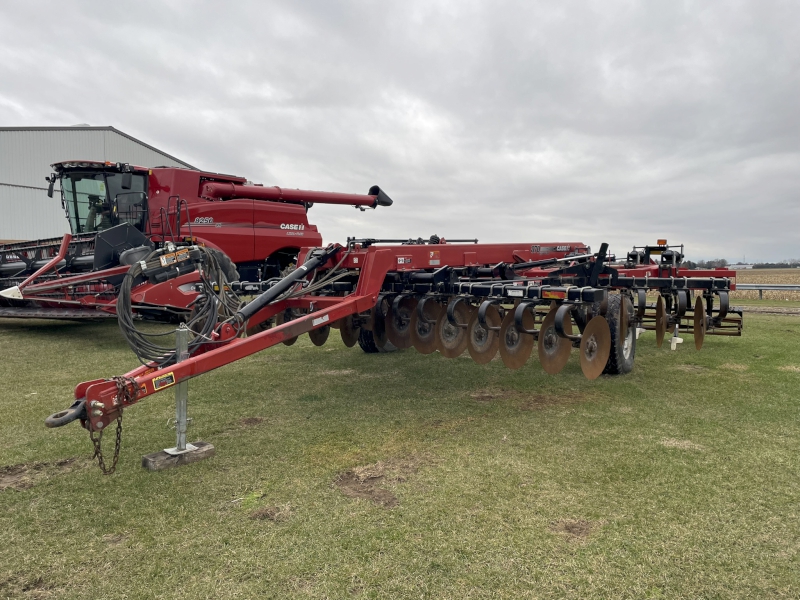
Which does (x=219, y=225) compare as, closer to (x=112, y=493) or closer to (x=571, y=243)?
(x=571, y=243)

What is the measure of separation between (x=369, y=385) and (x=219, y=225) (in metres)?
5.69

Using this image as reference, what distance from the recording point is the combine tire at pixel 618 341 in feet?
19.7

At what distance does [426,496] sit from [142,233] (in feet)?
24.9

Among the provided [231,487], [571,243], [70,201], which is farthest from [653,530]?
[70,201]

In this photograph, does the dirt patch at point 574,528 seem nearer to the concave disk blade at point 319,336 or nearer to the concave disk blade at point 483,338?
the concave disk blade at point 483,338

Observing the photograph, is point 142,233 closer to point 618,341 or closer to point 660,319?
point 618,341

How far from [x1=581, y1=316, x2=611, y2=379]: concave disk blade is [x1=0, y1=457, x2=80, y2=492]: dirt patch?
12.9 feet

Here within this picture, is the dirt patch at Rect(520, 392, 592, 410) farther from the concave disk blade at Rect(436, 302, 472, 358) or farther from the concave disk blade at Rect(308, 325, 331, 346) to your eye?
the concave disk blade at Rect(308, 325, 331, 346)

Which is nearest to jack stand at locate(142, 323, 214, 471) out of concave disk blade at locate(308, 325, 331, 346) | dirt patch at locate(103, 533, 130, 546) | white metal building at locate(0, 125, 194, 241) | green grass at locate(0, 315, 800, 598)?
green grass at locate(0, 315, 800, 598)

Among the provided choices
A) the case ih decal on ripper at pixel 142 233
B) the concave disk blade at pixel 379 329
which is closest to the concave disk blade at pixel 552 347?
the concave disk blade at pixel 379 329

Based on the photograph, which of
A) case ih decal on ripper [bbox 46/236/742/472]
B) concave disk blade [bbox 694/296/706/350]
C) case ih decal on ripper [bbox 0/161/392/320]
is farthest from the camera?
case ih decal on ripper [bbox 0/161/392/320]

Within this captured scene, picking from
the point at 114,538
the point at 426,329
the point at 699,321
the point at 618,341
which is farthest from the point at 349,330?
the point at 699,321

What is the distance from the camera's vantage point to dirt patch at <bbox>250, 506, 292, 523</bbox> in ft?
9.93

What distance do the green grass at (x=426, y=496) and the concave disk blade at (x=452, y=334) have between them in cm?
41
